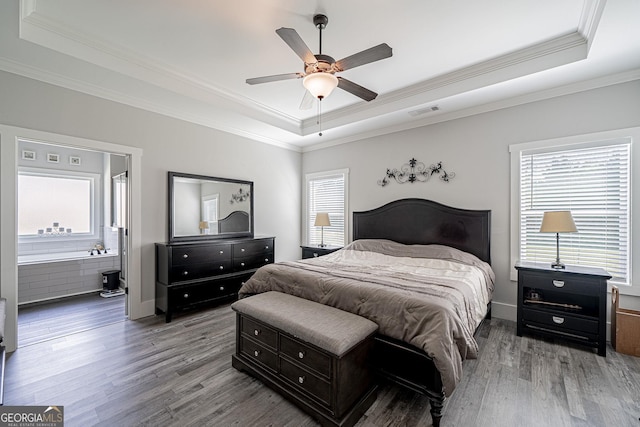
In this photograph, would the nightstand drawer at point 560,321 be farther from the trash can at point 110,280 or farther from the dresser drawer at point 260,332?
the trash can at point 110,280

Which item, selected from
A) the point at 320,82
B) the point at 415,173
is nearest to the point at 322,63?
the point at 320,82

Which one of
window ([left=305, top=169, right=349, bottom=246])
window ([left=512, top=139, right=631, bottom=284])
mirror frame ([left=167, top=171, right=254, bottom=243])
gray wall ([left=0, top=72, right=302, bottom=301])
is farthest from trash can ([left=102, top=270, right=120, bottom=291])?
window ([left=512, top=139, right=631, bottom=284])

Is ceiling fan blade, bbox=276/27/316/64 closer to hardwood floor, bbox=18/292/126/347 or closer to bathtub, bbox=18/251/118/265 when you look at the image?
hardwood floor, bbox=18/292/126/347

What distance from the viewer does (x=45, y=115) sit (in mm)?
2914

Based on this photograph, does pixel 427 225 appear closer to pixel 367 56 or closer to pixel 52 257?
pixel 367 56

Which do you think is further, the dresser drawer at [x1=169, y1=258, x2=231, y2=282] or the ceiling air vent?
the ceiling air vent

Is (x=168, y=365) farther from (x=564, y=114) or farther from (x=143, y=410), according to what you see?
(x=564, y=114)

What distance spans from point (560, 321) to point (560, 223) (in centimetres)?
101

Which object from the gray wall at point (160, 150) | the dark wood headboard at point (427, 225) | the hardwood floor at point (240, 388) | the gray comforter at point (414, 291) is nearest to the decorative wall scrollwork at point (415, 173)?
the dark wood headboard at point (427, 225)

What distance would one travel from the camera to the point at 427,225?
13.2ft

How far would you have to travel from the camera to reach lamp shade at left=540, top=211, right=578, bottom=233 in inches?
109

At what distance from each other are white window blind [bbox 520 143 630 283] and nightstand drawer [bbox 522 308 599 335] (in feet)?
2.32

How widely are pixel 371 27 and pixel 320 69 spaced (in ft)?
2.55

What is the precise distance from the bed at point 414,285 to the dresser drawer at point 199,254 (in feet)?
3.60
